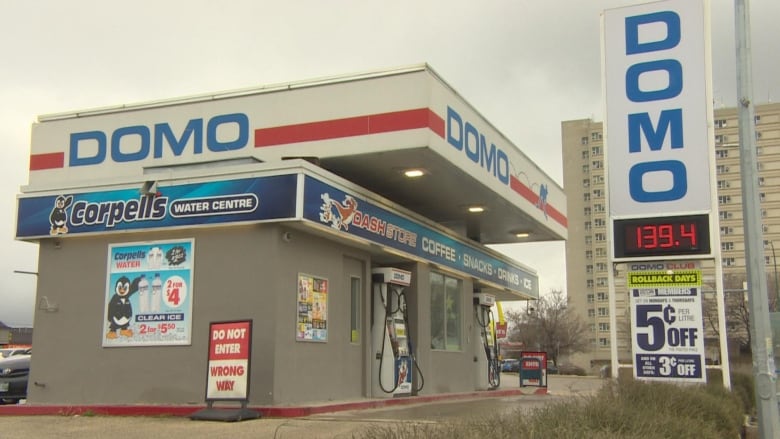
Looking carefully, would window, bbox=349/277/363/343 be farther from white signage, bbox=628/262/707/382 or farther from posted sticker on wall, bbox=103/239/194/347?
white signage, bbox=628/262/707/382

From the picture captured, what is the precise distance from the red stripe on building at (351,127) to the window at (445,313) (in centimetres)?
637

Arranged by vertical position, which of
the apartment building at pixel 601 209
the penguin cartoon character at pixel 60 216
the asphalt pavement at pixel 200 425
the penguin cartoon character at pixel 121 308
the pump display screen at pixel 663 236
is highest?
the apartment building at pixel 601 209

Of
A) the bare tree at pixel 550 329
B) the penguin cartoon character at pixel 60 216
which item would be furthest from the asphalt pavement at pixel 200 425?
the bare tree at pixel 550 329

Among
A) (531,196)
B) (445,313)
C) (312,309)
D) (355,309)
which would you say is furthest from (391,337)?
(531,196)

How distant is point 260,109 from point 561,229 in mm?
12262

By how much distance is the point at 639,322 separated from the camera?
14.8 meters

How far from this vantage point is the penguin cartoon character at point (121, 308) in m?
14.7

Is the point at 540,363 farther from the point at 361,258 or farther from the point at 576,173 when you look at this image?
the point at 576,173

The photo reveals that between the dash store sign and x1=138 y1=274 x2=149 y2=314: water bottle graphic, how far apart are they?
8880 millimetres

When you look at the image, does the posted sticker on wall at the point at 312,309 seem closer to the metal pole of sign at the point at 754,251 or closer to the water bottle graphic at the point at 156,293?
the water bottle graphic at the point at 156,293

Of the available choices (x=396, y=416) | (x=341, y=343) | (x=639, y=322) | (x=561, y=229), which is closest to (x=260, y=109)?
(x=341, y=343)

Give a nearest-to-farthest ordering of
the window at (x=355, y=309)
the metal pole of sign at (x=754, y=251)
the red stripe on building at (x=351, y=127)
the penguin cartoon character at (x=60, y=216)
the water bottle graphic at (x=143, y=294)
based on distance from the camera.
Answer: the metal pole of sign at (x=754, y=251) < the water bottle graphic at (x=143, y=294) < the red stripe on building at (x=351, y=127) < the penguin cartoon character at (x=60, y=216) < the window at (x=355, y=309)

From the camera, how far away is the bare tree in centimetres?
8594

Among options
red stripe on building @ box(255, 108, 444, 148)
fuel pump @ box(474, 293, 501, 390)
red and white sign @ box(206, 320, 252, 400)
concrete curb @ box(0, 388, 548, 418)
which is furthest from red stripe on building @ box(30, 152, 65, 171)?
fuel pump @ box(474, 293, 501, 390)
